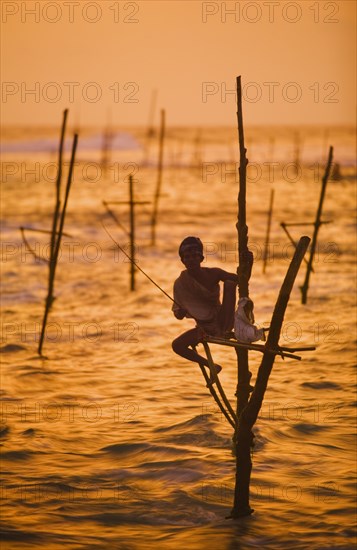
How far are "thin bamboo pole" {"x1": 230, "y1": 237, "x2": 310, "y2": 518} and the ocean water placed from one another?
0.44m

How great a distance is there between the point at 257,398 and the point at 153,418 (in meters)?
4.09

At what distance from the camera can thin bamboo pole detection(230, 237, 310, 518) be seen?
7500 mm

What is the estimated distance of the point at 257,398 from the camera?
25.8ft

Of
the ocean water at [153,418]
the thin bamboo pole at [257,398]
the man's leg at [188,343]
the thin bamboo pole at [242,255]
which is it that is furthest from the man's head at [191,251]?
the ocean water at [153,418]

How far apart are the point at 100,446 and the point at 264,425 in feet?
6.45

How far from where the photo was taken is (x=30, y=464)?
409 inches

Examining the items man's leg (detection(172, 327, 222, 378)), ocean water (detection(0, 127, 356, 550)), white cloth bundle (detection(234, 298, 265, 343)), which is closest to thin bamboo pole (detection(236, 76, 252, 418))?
man's leg (detection(172, 327, 222, 378))

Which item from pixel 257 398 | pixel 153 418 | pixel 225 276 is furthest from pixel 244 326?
pixel 153 418

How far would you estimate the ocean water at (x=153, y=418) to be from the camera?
8.98 metres

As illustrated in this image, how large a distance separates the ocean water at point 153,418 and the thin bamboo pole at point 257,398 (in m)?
0.44

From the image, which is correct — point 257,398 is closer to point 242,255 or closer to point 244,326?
point 244,326

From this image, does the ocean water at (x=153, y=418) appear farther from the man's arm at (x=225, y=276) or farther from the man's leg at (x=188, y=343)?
the man's arm at (x=225, y=276)

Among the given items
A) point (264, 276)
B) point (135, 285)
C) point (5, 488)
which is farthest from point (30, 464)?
point (264, 276)

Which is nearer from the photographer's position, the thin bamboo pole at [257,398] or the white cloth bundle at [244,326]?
the white cloth bundle at [244,326]
